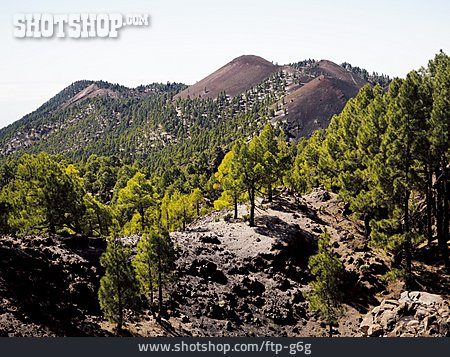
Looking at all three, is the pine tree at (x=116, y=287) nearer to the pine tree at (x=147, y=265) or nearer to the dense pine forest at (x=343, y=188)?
the dense pine forest at (x=343, y=188)

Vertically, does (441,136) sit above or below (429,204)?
above

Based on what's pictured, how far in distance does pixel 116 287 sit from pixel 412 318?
19524mm

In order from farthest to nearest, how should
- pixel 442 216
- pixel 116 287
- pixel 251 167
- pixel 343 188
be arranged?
1. pixel 251 167
2. pixel 343 188
3. pixel 442 216
4. pixel 116 287

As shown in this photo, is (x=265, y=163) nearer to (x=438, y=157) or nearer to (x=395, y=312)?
(x=438, y=157)

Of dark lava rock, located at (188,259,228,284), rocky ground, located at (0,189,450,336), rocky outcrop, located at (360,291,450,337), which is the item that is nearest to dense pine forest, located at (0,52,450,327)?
rocky ground, located at (0,189,450,336)

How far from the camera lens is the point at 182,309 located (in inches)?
1281

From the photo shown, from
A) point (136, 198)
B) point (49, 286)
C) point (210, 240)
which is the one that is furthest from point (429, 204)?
point (136, 198)

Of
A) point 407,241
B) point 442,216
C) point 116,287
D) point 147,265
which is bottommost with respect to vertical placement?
point 116,287

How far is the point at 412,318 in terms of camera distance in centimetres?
2534

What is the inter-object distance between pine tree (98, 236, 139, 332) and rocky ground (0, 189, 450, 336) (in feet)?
5.20

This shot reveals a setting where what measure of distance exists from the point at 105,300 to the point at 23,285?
21.5ft

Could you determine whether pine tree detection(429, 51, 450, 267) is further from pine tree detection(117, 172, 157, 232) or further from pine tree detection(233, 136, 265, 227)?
pine tree detection(117, 172, 157, 232)

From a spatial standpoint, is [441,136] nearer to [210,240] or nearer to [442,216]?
[442,216]

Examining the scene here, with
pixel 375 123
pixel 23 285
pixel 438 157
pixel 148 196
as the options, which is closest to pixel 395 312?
pixel 438 157
